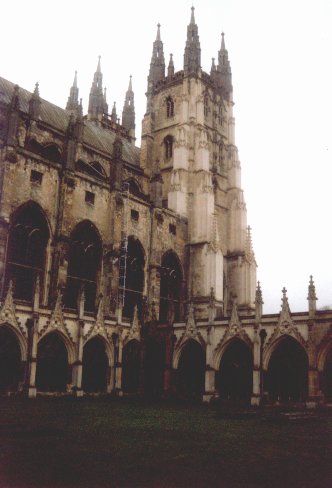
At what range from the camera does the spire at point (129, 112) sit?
68188 mm

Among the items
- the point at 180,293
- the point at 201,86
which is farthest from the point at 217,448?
the point at 201,86

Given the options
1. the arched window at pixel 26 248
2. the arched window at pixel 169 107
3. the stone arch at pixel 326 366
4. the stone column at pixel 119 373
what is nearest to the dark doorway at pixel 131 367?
the stone column at pixel 119 373

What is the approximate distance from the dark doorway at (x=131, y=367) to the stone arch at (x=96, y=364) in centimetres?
155

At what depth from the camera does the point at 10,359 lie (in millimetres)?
28531

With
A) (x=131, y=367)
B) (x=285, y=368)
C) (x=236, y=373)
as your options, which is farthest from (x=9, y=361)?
(x=285, y=368)

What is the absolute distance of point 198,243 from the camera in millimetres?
46500

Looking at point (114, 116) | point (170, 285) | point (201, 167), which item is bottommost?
point (170, 285)

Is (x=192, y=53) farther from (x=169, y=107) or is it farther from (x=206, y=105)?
(x=169, y=107)

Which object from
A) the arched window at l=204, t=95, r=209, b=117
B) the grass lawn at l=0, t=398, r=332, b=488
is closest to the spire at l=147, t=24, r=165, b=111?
the arched window at l=204, t=95, r=209, b=117

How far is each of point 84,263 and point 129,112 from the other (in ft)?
A: 122

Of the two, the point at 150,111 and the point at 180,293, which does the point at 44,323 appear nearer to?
the point at 180,293

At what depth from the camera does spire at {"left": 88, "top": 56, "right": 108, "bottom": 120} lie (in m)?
64.2

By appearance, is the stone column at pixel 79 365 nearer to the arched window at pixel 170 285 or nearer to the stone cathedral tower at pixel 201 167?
the arched window at pixel 170 285

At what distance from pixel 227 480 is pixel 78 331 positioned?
25.7m
